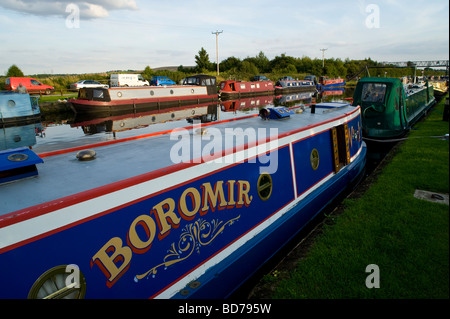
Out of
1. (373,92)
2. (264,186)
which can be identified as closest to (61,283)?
(264,186)

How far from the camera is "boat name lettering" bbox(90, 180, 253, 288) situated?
232cm

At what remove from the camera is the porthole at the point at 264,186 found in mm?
3949

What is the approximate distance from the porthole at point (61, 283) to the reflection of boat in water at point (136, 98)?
63.1 feet

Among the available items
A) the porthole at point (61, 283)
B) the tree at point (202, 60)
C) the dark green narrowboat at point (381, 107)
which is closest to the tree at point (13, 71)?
the tree at point (202, 60)

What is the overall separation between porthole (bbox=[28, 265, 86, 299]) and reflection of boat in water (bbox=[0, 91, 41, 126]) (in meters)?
16.6

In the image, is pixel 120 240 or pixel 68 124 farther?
pixel 68 124

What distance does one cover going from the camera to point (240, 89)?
100 feet

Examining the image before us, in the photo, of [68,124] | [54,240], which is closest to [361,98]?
[54,240]

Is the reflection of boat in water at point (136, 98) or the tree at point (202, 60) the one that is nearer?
the reflection of boat in water at point (136, 98)

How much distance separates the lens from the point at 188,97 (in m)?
25.1

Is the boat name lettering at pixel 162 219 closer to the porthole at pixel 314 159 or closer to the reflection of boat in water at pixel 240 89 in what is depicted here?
the porthole at pixel 314 159

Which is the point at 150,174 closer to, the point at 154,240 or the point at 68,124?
the point at 154,240

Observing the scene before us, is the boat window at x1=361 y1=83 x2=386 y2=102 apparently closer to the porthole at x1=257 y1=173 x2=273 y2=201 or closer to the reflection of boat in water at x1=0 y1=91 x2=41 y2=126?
the porthole at x1=257 y1=173 x2=273 y2=201
